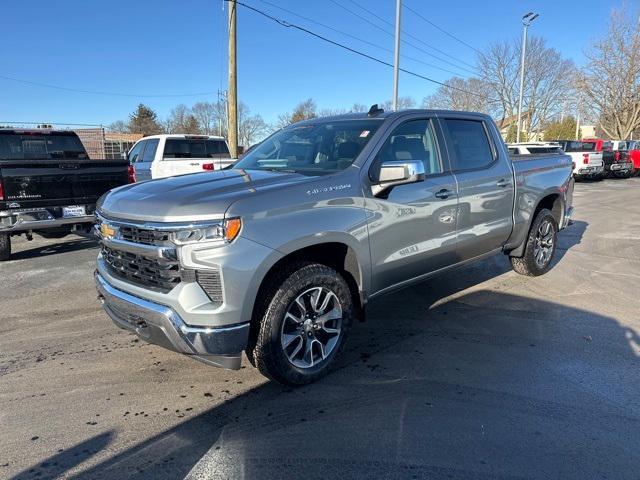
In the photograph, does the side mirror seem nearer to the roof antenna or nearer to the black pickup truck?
the roof antenna

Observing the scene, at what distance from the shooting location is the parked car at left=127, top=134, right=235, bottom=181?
11.2 meters

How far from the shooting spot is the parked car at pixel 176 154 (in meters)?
11.2

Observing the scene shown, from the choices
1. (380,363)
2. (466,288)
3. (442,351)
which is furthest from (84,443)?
(466,288)

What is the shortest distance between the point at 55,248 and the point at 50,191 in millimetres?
1779

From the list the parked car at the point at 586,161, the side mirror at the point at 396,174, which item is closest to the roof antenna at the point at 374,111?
the side mirror at the point at 396,174

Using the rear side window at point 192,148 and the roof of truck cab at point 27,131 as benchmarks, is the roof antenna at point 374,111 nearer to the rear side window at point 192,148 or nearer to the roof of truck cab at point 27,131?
the roof of truck cab at point 27,131

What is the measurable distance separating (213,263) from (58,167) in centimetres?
524

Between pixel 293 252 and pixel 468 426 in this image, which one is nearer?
pixel 468 426

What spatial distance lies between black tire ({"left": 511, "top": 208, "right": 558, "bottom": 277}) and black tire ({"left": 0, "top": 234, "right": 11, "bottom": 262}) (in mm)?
7180

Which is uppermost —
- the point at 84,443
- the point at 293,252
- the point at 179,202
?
the point at 179,202

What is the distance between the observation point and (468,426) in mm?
2988

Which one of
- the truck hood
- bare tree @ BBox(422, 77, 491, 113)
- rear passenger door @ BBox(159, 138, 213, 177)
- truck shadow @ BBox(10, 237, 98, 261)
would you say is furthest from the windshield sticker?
bare tree @ BBox(422, 77, 491, 113)

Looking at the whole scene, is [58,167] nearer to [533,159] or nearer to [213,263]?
[213,263]

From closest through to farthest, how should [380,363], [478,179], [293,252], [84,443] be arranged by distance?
[84,443]
[293,252]
[380,363]
[478,179]
